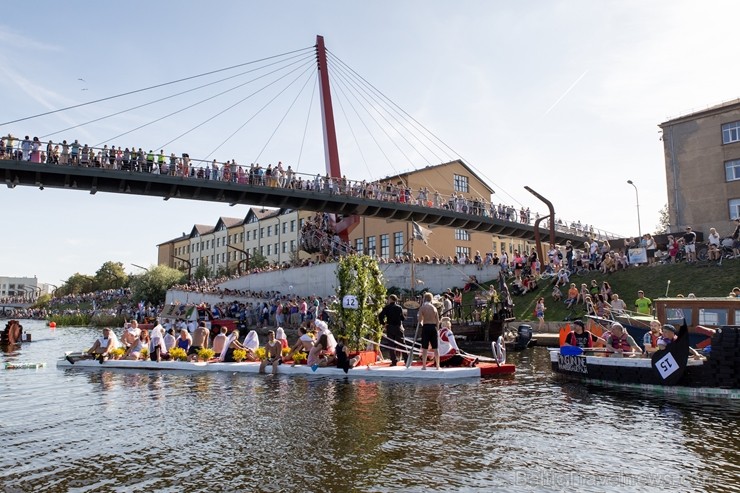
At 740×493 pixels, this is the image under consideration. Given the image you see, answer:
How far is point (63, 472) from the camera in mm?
8477

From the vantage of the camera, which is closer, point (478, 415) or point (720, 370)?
point (478, 415)

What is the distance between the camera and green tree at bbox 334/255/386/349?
19.3 m

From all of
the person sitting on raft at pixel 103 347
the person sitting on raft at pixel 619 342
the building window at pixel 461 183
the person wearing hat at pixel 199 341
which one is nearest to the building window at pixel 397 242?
the building window at pixel 461 183

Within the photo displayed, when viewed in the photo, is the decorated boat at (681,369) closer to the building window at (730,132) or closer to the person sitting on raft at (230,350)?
the person sitting on raft at (230,350)

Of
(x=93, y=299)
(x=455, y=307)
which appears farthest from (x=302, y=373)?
(x=93, y=299)

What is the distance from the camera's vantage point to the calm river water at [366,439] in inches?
315

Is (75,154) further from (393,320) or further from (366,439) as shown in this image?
(366,439)

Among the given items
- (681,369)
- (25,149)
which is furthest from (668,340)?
(25,149)

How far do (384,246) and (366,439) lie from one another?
5548 cm

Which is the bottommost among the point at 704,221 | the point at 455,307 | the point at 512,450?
the point at 512,450

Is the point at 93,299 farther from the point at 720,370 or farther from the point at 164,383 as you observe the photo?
the point at 720,370

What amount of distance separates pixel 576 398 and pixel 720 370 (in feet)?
11.1

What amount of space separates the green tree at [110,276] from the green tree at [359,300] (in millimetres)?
115480

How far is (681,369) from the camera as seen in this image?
1423 centimetres
